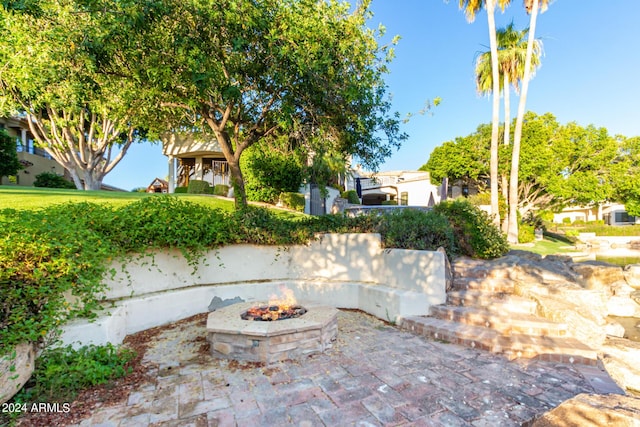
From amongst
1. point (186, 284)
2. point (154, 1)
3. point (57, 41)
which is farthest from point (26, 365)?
point (57, 41)

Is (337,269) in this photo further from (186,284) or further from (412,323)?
(186,284)

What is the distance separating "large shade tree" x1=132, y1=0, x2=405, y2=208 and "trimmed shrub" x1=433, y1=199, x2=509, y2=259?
2.83 m

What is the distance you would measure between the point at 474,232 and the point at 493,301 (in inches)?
Result: 103

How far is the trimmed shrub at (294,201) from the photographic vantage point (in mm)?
13742

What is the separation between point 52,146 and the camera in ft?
54.9

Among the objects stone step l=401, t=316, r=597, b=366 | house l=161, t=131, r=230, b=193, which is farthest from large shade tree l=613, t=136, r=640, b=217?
house l=161, t=131, r=230, b=193

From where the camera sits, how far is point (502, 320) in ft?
14.6

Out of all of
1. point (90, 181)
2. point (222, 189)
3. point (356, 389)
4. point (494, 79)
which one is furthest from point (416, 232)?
point (90, 181)

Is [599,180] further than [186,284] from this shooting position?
Yes

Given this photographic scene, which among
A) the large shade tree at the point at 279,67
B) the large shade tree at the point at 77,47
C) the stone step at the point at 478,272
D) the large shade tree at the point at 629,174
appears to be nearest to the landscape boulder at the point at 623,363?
the stone step at the point at 478,272

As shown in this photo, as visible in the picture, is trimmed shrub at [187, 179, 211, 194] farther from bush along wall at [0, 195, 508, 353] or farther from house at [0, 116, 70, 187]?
house at [0, 116, 70, 187]

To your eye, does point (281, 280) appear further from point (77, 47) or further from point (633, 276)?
point (633, 276)

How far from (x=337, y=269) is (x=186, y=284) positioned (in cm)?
306

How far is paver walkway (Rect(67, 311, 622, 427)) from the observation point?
258 centimetres
